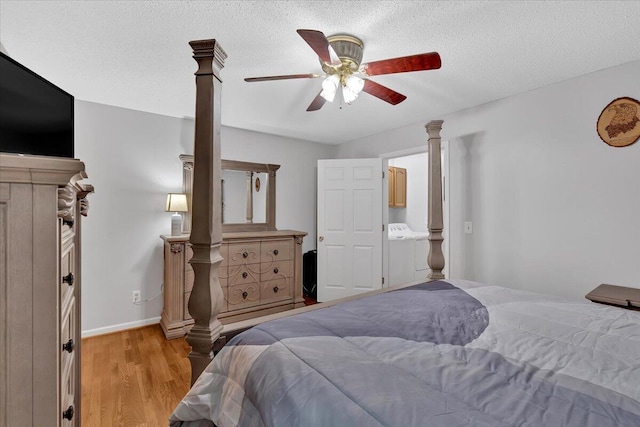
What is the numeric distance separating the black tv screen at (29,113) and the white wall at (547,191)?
10.4 ft

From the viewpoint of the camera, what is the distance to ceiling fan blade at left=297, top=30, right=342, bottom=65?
136 centimetres

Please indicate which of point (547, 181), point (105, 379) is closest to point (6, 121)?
point (105, 379)

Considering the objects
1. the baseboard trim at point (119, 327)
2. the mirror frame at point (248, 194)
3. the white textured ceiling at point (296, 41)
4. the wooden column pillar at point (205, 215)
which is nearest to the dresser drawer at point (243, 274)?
the mirror frame at point (248, 194)

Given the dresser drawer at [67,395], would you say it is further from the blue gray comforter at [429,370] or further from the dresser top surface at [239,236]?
the dresser top surface at [239,236]

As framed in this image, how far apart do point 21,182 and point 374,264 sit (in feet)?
11.5

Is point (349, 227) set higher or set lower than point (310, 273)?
higher

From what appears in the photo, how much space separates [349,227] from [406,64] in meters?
2.52

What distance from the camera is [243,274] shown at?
127 inches

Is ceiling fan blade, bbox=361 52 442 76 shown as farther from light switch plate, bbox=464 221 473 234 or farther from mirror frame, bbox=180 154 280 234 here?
mirror frame, bbox=180 154 280 234

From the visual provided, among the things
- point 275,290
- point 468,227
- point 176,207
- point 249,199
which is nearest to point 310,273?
point 275,290

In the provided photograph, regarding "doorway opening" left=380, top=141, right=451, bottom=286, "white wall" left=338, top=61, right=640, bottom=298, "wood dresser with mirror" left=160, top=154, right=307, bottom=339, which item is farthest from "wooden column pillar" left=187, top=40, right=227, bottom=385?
"doorway opening" left=380, top=141, right=451, bottom=286

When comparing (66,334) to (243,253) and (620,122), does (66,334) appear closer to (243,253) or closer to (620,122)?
(243,253)

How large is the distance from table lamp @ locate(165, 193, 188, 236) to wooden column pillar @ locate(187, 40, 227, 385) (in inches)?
83.9

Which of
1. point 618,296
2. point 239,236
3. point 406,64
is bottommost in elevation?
point 618,296
